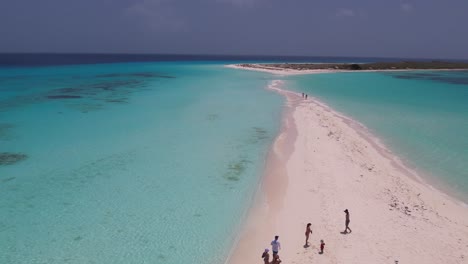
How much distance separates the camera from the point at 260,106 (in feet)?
126

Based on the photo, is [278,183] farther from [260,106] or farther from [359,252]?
[260,106]

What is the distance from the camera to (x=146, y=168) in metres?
19.0

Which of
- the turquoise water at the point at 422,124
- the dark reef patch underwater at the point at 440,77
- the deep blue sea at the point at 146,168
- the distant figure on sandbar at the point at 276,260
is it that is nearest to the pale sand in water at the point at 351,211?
the distant figure on sandbar at the point at 276,260

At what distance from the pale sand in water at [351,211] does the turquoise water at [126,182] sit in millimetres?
1140

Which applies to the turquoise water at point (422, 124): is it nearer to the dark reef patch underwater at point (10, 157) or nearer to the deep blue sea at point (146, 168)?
the deep blue sea at point (146, 168)

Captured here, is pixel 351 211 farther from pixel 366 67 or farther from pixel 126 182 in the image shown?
pixel 366 67

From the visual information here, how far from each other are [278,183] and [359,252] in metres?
6.21

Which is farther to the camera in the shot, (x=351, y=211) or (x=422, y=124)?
(x=422, y=124)

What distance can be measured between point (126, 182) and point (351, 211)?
10.6 m

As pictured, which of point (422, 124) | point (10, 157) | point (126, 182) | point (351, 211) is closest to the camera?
point (351, 211)

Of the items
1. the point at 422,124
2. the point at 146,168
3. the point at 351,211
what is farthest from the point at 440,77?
the point at 146,168

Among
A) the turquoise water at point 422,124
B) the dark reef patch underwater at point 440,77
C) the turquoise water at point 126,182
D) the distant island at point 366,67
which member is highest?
the distant island at point 366,67

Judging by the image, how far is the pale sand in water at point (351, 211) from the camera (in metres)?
11.0

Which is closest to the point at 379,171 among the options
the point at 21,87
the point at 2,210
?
the point at 2,210
